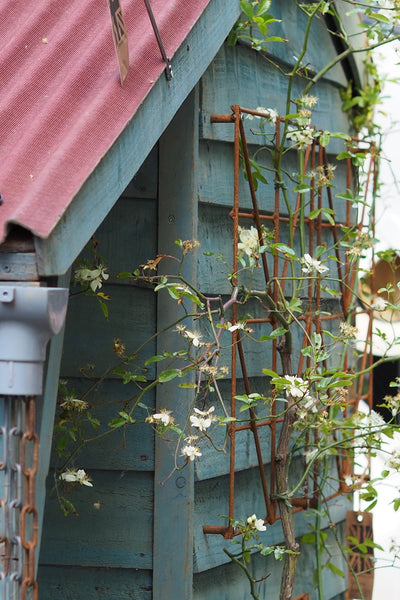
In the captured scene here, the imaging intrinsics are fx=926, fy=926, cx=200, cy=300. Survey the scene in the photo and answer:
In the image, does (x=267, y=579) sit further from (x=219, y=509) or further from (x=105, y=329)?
(x=105, y=329)

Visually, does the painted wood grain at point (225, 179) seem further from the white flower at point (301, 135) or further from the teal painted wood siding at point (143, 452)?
the white flower at point (301, 135)

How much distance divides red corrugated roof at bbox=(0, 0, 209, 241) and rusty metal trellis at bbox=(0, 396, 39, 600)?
314 mm

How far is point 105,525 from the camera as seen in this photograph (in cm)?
254

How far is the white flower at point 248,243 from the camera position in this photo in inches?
101

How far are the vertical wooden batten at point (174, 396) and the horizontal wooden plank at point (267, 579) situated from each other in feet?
0.42

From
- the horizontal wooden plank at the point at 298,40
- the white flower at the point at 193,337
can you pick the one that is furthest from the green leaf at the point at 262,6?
the white flower at the point at 193,337

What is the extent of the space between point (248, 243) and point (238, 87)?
56cm

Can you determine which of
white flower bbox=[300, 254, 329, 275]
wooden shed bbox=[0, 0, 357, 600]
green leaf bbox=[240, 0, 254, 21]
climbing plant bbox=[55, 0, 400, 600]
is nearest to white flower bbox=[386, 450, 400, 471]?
climbing plant bbox=[55, 0, 400, 600]

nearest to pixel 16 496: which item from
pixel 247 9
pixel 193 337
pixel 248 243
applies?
pixel 193 337

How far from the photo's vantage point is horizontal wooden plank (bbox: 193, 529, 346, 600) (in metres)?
2.63

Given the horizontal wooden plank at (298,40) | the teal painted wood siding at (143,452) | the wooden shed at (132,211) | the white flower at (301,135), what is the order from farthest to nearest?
the horizontal wooden plank at (298,40), the white flower at (301,135), the teal painted wood siding at (143,452), the wooden shed at (132,211)

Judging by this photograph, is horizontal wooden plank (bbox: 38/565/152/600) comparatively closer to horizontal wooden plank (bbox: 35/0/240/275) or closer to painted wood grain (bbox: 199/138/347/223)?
painted wood grain (bbox: 199/138/347/223)

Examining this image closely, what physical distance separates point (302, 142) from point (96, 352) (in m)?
0.87

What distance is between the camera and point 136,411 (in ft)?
8.29
